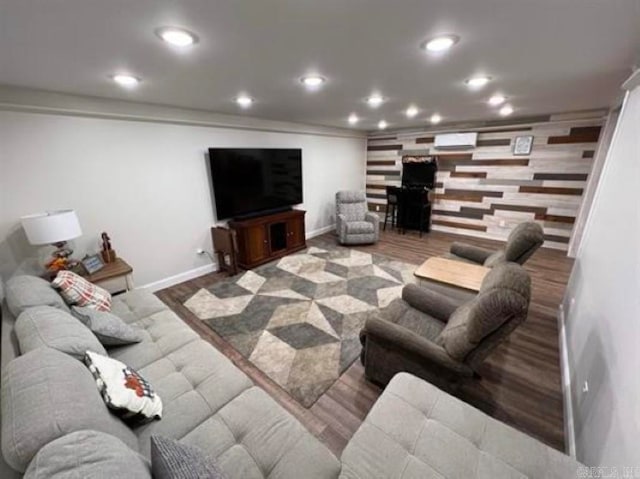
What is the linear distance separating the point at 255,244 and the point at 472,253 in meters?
2.80

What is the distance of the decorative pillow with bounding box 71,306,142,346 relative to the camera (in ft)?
5.55

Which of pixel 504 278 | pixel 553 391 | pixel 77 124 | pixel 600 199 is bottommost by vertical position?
pixel 553 391

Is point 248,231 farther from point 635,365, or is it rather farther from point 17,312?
point 635,365

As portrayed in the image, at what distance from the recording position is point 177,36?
146 centimetres

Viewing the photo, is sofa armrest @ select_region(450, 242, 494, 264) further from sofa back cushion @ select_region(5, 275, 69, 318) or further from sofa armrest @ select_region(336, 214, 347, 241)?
sofa back cushion @ select_region(5, 275, 69, 318)

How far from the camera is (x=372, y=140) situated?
6.62 metres

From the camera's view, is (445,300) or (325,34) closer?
(325,34)

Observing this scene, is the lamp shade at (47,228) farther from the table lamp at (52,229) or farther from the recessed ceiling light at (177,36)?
the recessed ceiling light at (177,36)

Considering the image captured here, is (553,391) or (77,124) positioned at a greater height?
(77,124)

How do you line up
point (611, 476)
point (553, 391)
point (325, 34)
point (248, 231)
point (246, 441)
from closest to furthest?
1. point (611, 476)
2. point (246, 441)
3. point (325, 34)
4. point (553, 391)
5. point (248, 231)

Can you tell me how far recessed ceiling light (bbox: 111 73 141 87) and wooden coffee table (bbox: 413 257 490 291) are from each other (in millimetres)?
2826

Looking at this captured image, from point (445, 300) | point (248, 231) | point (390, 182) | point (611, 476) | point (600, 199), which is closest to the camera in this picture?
point (611, 476)

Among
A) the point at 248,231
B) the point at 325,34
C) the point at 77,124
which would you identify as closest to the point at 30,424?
the point at 325,34

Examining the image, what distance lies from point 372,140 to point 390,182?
1054 mm
